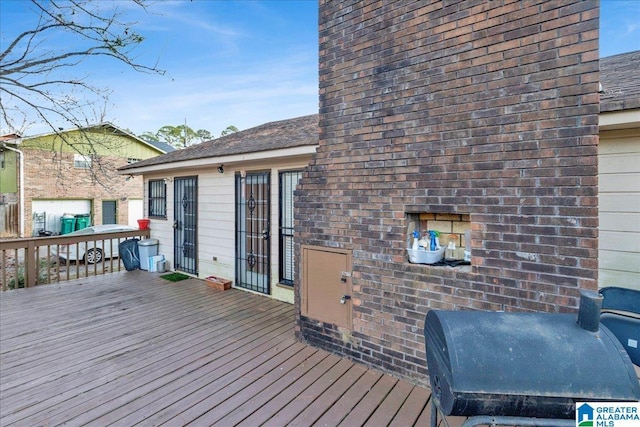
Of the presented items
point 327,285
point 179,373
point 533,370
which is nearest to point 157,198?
point 179,373

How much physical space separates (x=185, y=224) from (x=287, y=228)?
3.18 metres

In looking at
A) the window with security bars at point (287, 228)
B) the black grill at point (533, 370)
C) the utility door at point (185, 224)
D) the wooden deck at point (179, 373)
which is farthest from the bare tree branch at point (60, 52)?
the black grill at point (533, 370)

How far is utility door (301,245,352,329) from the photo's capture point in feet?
11.0

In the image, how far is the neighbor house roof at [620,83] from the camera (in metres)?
2.48

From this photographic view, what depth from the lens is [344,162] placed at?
3.37m

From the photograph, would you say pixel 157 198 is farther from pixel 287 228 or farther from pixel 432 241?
pixel 432 241

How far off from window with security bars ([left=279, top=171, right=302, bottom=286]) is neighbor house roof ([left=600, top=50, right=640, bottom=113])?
3.82m

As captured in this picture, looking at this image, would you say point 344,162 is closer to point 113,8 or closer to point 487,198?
point 487,198

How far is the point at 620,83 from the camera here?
3088 millimetres

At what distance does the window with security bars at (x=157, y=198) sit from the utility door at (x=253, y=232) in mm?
2779

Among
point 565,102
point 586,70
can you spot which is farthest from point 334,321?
point 586,70

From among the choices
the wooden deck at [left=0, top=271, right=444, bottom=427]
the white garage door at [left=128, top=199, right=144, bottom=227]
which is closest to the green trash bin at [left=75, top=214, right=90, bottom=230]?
the white garage door at [left=128, top=199, right=144, bottom=227]

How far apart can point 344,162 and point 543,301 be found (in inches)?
83.1

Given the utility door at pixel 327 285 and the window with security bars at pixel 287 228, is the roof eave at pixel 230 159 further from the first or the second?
the utility door at pixel 327 285
